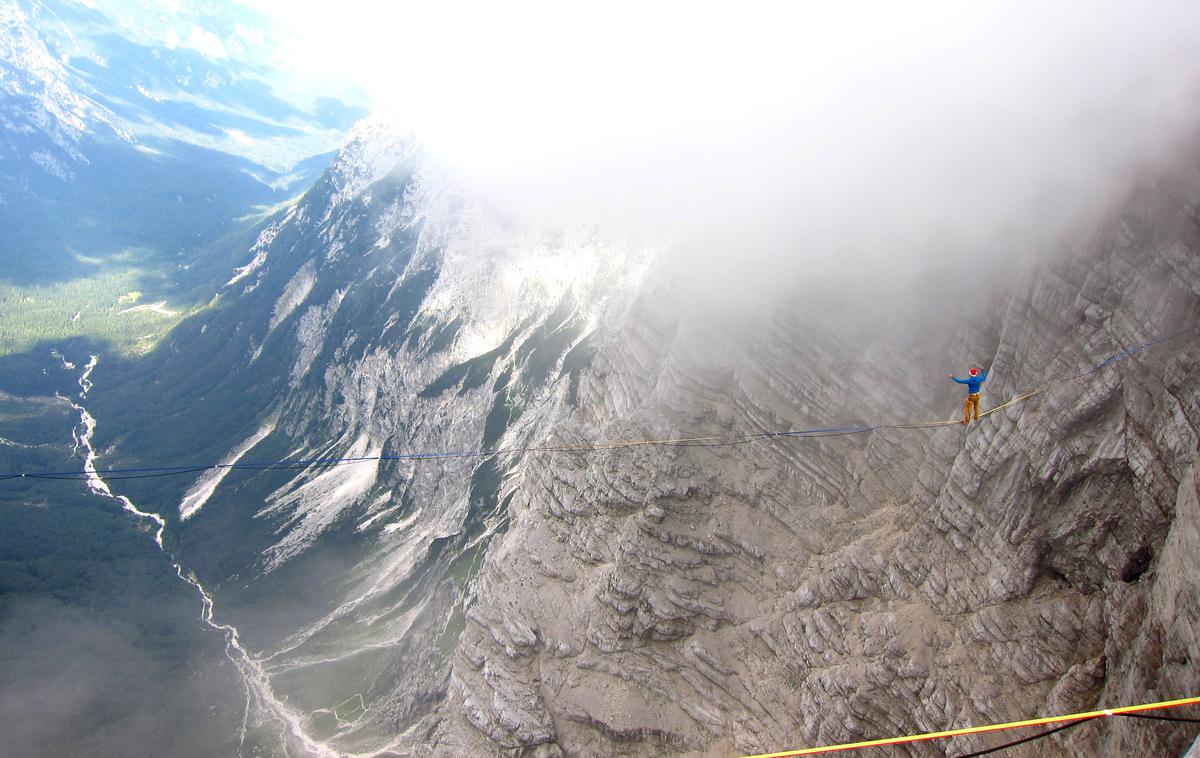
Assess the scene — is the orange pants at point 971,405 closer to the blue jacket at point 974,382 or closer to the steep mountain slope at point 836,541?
the blue jacket at point 974,382

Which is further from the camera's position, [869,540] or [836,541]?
[836,541]

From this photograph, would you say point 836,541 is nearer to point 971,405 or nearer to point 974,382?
point 971,405

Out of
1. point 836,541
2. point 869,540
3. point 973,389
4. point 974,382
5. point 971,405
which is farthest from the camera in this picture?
point 836,541

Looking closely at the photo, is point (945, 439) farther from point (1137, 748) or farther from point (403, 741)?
point (403, 741)

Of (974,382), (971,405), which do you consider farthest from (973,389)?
(971,405)

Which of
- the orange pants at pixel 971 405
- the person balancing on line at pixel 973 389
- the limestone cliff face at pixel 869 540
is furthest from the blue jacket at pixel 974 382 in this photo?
the limestone cliff face at pixel 869 540

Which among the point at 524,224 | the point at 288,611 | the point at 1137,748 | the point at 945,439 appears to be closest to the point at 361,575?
the point at 288,611

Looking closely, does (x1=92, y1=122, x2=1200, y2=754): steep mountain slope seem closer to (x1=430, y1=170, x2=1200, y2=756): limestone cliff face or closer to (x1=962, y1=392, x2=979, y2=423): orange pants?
(x1=430, y1=170, x2=1200, y2=756): limestone cliff face

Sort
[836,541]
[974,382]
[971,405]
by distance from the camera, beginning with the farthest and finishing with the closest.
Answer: [836,541]
[971,405]
[974,382]

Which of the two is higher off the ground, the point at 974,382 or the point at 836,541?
the point at 974,382

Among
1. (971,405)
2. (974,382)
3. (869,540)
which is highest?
(974,382)
